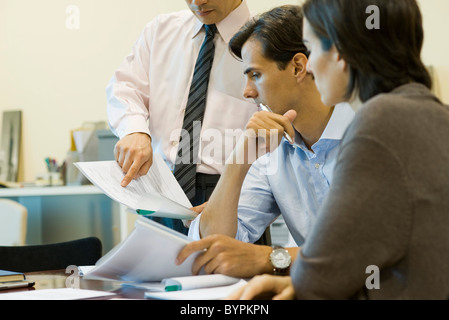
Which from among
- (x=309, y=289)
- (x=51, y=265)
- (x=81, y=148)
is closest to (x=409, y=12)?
(x=309, y=289)

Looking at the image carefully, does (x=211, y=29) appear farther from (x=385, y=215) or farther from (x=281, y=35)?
(x=385, y=215)

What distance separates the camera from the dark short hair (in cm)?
171

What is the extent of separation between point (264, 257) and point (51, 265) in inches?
40.6

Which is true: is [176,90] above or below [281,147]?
above

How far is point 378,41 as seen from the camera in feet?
3.00

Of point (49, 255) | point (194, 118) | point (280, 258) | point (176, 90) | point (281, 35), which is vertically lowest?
point (49, 255)

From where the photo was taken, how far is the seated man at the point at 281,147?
58.8 inches

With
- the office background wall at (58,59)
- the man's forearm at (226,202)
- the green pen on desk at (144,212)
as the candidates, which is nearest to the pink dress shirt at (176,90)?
the man's forearm at (226,202)

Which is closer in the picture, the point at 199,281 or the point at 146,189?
the point at 199,281

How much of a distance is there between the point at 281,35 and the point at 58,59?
10.0 feet

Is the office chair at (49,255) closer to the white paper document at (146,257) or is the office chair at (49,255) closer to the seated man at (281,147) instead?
the seated man at (281,147)

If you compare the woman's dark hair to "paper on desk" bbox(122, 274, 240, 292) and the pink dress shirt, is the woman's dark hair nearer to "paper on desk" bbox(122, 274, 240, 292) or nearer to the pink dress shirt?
"paper on desk" bbox(122, 274, 240, 292)

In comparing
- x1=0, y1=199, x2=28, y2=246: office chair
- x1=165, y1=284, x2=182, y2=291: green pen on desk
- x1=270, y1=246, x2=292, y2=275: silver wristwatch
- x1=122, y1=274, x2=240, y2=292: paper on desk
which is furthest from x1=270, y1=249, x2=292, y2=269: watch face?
x1=0, y1=199, x2=28, y2=246: office chair

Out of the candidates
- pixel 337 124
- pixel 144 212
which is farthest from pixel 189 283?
pixel 337 124
